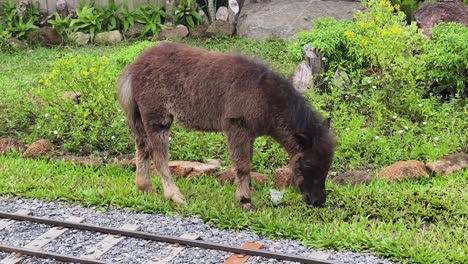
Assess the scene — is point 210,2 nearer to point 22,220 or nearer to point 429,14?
point 429,14

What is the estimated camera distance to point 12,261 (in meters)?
7.95

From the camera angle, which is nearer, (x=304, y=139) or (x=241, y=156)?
(x=304, y=139)

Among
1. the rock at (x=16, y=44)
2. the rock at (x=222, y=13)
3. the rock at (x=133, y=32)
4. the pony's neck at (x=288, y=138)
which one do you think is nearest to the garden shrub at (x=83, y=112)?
the pony's neck at (x=288, y=138)

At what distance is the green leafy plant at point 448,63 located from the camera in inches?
471

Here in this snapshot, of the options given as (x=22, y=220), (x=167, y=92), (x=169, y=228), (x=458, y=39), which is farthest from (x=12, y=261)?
(x=458, y=39)

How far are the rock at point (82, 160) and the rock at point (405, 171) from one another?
12.0 ft

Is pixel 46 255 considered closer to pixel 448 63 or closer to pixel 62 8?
pixel 448 63

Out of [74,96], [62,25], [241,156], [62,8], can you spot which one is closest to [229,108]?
[241,156]

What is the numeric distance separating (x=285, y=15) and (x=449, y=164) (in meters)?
8.18

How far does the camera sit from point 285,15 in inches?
695

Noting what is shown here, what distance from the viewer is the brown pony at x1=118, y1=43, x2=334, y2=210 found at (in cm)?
873

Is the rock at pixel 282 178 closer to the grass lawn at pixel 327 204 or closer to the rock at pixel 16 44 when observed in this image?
the grass lawn at pixel 327 204

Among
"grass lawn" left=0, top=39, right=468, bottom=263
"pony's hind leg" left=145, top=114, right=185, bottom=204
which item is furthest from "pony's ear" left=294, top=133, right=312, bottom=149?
"pony's hind leg" left=145, top=114, right=185, bottom=204

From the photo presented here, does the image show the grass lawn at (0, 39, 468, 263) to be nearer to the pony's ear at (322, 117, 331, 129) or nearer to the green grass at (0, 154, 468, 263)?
the green grass at (0, 154, 468, 263)
